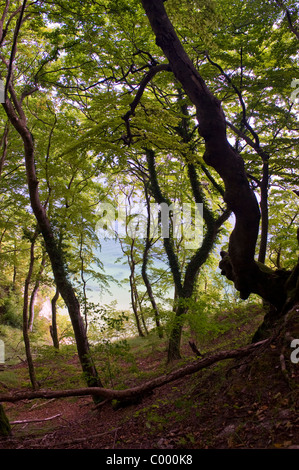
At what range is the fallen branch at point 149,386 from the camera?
13.2 ft

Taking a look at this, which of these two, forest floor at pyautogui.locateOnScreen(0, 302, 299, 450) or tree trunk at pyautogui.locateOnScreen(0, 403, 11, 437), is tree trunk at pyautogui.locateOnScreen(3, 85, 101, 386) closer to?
forest floor at pyautogui.locateOnScreen(0, 302, 299, 450)

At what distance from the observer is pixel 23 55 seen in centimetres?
859

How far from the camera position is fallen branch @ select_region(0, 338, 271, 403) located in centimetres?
402

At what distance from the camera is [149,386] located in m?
4.89

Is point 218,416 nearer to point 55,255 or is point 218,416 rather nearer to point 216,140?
point 216,140

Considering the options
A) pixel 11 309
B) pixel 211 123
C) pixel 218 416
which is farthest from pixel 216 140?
pixel 11 309

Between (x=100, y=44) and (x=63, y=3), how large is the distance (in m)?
1.16

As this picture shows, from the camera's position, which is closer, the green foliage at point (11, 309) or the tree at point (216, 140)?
the tree at point (216, 140)

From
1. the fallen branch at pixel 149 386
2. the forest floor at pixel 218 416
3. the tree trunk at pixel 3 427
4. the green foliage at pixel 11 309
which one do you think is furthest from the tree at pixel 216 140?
the green foliage at pixel 11 309

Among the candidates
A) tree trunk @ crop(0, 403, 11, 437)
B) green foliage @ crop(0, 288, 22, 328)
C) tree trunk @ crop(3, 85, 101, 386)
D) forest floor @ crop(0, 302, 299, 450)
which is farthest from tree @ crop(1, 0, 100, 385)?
green foliage @ crop(0, 288, 22, 328)

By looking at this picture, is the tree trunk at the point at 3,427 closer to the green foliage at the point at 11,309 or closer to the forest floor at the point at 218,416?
the forest floor at the point at 218,416

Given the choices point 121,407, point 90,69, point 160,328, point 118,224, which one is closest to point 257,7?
point 90,69

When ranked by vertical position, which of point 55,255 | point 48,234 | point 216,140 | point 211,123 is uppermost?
point 48,234
